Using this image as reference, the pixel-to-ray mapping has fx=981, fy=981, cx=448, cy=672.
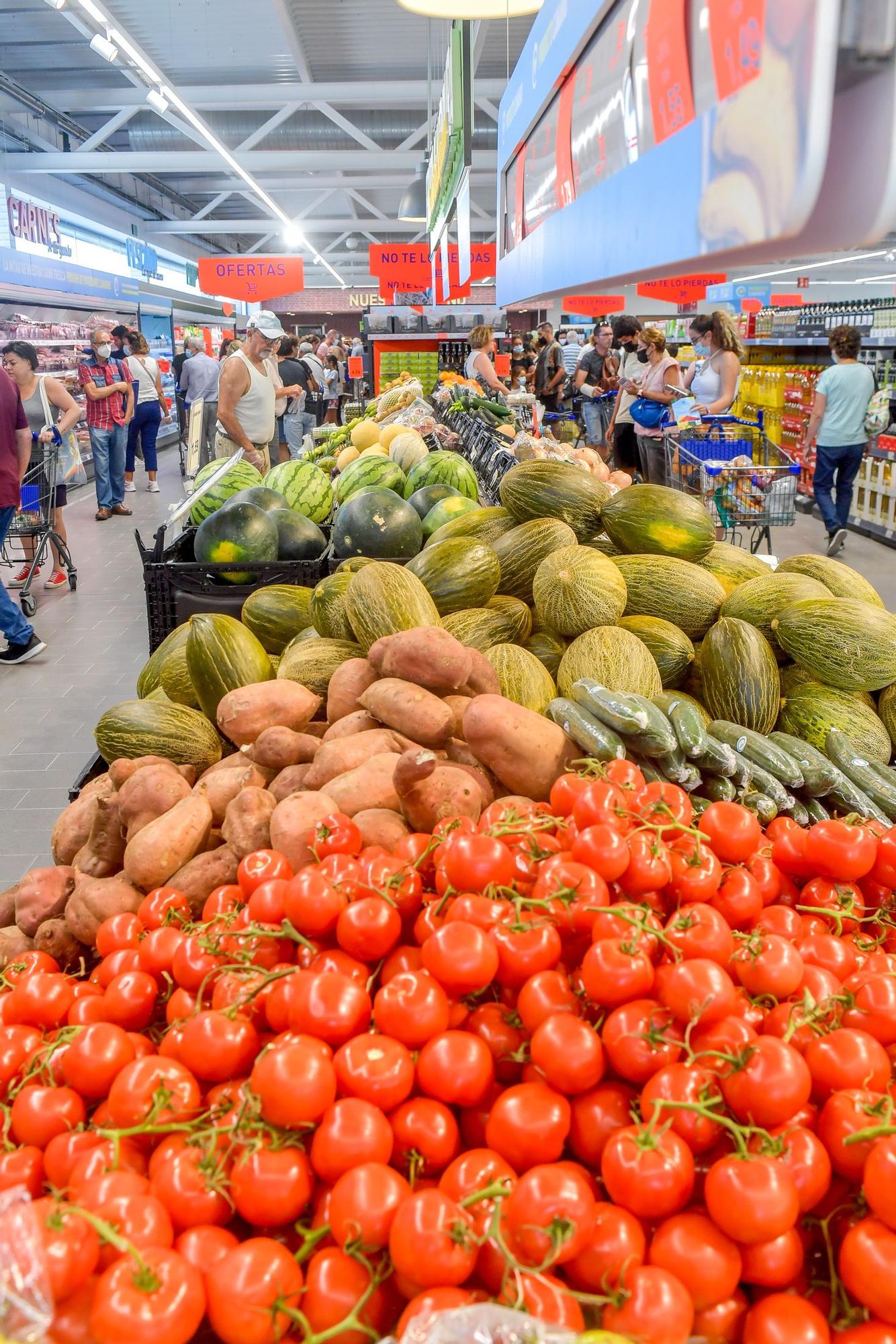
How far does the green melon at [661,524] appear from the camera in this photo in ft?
9.15

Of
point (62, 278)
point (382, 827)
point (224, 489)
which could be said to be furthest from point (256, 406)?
point (62, 278)

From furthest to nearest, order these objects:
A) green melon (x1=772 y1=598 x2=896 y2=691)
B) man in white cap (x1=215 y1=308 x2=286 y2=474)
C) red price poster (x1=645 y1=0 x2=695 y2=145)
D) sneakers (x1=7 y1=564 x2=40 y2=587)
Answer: sneakers (x1=7 y1=564 x2=40 y2=587)
man in white cap (x1=215 y1=308 x2=286 y2=474)
green melon (x1=772 y1=598 x2=896 y2=691)
red price poster (x1=645 y1=0 x2=695 y2=145)

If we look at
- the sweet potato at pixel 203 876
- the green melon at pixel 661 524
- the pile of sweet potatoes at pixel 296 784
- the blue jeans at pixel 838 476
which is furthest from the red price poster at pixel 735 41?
the blue jeans at pixel 838 476

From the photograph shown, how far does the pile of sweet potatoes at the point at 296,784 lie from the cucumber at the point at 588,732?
34 millimetres

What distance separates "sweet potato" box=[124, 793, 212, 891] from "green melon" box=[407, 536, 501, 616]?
→ 3.36 feet

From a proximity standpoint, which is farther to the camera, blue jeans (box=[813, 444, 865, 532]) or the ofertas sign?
the ofertas sign

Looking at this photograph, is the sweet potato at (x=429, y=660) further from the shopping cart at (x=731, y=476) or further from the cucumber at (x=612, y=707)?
the shopping cart at (x=731, y=476)

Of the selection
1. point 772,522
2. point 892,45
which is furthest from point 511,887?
point 772,522

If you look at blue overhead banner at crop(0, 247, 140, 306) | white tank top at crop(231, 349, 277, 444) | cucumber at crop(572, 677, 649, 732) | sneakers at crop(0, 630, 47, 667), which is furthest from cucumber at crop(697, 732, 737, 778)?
blue overhead banner at crop(0, 247, 140, 306)

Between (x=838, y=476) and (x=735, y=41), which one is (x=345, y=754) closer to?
(x=735, y=41)

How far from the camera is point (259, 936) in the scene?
1360 mm

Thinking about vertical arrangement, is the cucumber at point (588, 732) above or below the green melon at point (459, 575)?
below

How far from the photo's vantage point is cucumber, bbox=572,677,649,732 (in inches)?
76.7

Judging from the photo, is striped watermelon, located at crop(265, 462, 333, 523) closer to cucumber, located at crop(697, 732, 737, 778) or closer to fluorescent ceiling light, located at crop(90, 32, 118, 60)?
cucumber, located at crop(697, 732, 737, 778)
